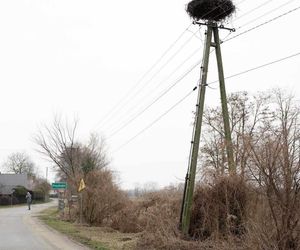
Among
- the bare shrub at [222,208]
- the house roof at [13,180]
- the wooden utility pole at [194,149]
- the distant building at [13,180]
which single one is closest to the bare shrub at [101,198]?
the wooden utility pole at [194,149]

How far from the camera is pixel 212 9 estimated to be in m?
18.8

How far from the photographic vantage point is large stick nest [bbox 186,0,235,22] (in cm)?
1880

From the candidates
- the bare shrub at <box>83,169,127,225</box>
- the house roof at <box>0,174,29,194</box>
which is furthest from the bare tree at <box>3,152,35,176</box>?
the bare shrub at <box>83,169,127,225</box>

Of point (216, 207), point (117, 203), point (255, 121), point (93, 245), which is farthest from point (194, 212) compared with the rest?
point (255, 121)

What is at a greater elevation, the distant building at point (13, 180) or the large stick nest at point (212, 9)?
the large stick nest at point (212, 9)

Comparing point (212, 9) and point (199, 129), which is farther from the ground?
point (212, 9)

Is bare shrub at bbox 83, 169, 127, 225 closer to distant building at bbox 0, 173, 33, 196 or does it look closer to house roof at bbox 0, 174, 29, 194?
distant building at bbox 0, 173, 33, 196

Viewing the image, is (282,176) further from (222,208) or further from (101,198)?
(101,198)

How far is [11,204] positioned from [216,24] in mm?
67104

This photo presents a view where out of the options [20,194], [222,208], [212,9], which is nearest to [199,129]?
[222,208]

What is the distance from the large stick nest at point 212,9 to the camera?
18.8 meters

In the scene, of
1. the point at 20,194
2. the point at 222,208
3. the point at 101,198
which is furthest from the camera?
the point at 20,194

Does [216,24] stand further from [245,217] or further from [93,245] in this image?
[93,245]

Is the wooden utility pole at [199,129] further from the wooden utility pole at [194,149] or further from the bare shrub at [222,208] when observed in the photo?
the bare shrub at [222,208]
